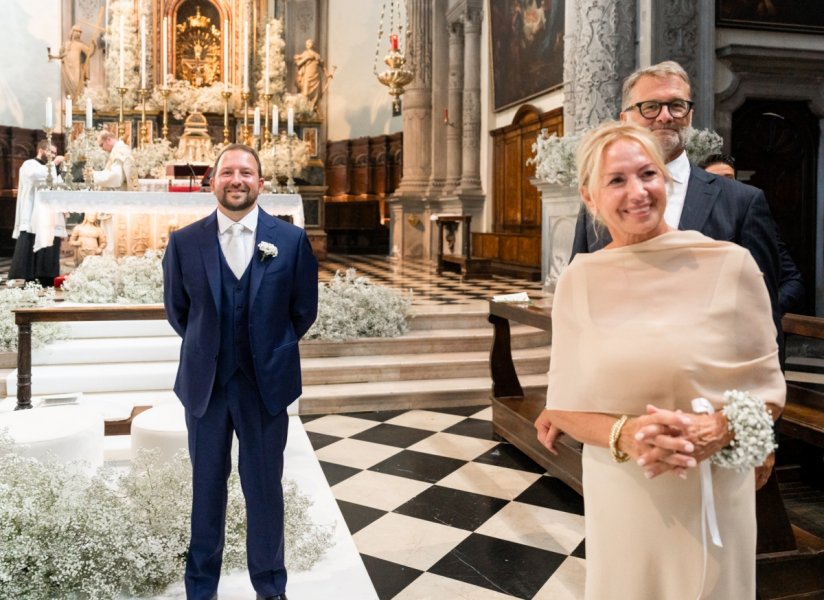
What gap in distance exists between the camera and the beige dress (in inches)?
61.2

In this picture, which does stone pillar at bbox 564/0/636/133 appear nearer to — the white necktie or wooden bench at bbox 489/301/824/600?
wooden bench at bbox 489/301/824/600

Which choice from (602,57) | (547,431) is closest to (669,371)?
(547,431)

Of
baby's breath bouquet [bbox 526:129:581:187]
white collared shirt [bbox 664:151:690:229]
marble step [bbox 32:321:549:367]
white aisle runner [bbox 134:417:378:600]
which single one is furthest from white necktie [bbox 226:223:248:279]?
baby's breath bouquet [bbox 526:129:581:187]

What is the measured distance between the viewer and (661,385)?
1.58 m

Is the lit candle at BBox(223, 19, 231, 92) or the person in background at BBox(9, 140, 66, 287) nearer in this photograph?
the person in background at BBox(9, 140, 66, 287)

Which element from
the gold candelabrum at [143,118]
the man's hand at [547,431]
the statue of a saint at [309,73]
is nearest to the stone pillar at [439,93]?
the statue of a saint at [309,73]

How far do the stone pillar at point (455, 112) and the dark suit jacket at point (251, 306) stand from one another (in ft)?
41.7

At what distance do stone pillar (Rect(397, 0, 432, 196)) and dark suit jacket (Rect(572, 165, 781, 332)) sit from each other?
1356 centimetres

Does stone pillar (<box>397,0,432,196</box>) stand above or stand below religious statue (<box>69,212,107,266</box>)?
above

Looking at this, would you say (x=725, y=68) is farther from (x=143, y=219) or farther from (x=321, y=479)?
(x=143, y=219)

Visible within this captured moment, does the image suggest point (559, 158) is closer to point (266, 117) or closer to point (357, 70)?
point (266, 117)

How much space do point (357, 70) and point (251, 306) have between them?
1696 cm

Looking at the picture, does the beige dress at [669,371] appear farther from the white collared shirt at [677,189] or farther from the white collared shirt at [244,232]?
the white collared shirt at [244,232]

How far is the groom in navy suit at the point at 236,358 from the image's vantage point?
2.48 metres
